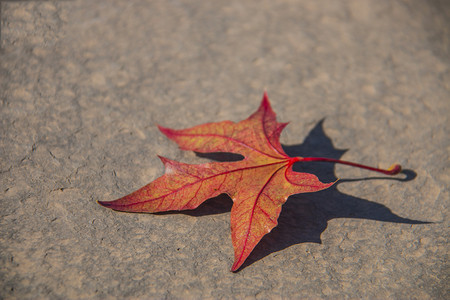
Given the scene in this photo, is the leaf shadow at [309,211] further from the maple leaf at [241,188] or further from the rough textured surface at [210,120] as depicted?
the maple leaf at [241,188]

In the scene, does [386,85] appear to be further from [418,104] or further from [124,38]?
[124,38]

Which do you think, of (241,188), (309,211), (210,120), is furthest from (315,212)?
(210,120)

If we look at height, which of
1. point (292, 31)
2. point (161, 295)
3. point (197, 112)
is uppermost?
point (292, 31)

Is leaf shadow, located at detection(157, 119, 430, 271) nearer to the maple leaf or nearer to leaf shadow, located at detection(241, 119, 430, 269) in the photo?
leaf shadow, located at detection(241, 119, 430, 269)

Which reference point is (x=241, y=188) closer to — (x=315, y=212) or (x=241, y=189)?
(x=241, y=189)

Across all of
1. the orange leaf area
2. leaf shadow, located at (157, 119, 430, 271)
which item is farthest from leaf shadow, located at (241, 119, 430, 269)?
the orange leaf area

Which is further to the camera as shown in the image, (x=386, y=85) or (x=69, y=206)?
(x=386, y=85)

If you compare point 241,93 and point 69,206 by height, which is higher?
point 241,93

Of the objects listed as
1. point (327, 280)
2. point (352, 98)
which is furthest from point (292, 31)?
point (327, 280)
